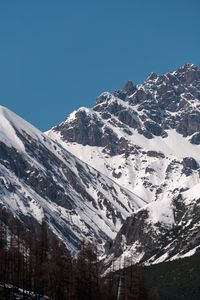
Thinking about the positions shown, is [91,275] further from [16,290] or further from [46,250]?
[16,290]

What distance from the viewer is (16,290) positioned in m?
147

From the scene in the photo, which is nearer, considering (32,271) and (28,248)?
Result: (32,271)

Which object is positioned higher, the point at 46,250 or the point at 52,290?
the point at 46,250

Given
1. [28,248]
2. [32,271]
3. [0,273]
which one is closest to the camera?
[0,273]

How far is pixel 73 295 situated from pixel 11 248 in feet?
51.4

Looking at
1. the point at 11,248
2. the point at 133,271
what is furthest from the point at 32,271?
the point at 133,271

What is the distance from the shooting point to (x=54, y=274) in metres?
158

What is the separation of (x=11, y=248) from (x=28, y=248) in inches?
517

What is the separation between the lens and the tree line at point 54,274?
159 m

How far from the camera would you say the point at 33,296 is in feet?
479

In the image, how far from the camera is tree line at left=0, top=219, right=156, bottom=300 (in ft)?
521

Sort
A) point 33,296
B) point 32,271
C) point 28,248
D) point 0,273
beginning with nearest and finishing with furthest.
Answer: point 33,296 < point 0,273 < point 32,271 < point 28,248

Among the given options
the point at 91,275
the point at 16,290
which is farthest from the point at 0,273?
the point at 91,275

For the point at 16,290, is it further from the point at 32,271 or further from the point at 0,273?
the point at 32,271
